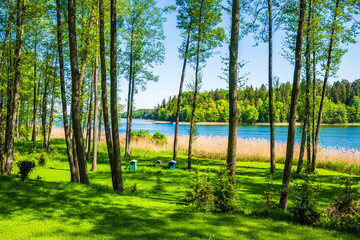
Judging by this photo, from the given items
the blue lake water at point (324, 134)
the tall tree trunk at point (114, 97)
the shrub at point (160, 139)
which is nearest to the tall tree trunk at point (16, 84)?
the tall tree trunk at point (114, 97)

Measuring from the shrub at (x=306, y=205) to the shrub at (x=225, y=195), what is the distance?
1.46 metres

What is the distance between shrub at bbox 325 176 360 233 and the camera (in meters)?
4.79

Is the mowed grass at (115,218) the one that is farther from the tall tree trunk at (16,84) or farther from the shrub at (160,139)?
the shrub at (160,139)

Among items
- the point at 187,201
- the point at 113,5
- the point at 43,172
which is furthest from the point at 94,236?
the point at 43,172

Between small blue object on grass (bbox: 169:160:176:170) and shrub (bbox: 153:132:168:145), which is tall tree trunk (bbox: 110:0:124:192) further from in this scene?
shrub (bbox: 153:132:168:145)

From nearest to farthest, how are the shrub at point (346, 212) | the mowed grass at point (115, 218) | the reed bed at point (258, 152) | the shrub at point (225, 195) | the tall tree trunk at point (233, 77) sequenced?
the mowed grass at point (115, 218)
the shrub at point (346, 212)
the shrub at point (225, 195)
the tall tree trunk at point (233, 77)
the reed bed at point (258, 152)

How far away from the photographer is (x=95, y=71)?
515 inches

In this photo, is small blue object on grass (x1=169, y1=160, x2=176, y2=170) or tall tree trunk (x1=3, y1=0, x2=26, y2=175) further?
small blue object on grass (x1=169, y1=160, x2=176, y2=170)

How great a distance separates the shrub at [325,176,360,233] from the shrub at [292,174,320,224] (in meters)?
0.36

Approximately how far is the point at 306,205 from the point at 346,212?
93 cm

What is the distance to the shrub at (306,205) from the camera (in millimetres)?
5113

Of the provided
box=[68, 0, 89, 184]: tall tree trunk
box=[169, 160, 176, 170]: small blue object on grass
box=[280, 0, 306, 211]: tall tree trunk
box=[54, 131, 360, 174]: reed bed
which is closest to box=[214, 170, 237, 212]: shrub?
box=[280, 0, 306, 211]: tall tree trunk

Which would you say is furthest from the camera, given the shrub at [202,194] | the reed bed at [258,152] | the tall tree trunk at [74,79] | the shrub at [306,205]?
the reed bed at [258,152]

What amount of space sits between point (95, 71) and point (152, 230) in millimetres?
10778
